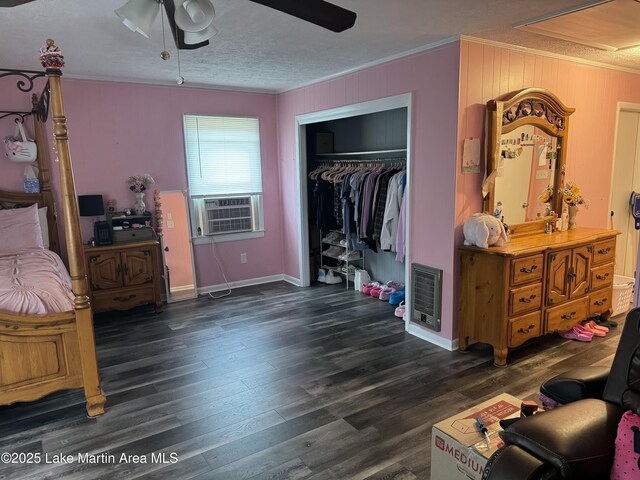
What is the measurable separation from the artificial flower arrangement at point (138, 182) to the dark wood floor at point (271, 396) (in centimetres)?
140

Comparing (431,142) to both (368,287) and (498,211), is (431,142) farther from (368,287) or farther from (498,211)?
(368,287)

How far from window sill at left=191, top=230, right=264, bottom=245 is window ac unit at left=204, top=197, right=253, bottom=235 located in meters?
0.05

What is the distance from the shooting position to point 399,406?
288 cm

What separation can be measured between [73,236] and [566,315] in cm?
376

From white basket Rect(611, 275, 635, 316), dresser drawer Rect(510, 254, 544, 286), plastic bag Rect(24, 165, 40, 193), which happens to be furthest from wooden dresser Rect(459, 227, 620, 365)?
plastic bag Rect(24, 165, 40, 193)

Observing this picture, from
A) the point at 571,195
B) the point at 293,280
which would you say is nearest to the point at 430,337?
the point at 571,195

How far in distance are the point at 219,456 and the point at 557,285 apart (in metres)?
2.86

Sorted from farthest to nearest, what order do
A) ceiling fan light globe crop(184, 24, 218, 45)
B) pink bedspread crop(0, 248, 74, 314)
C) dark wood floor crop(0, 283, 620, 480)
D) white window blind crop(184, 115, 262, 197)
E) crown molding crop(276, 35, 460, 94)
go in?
white window blind crop(184, 115, 262, 197) < crown molding crop(276, 35, 460, 94) < pink bedspread crop(0, 248, 74, 314) < dark wood floor crop(0, 283, 620, 480) < ceiling fan light globe crop(184, 24, 218, 45)

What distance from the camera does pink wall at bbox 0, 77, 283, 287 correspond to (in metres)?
4.60

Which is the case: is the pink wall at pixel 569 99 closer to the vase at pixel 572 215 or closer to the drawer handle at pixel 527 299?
the vase at pixel 572 215

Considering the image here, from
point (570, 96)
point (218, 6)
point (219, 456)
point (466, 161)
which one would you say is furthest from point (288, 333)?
point (570, 96)

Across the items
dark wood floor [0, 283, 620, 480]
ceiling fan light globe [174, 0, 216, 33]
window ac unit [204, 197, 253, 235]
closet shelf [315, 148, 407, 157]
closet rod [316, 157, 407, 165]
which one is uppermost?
ceiling fan light globe [174, 0, 216, 33]

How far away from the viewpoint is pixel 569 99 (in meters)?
4.24

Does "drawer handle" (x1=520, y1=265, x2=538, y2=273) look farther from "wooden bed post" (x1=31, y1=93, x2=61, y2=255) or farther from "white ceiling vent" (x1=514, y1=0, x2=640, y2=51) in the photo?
"wooden bed post" (x1=31, y1=93, x2=61, y2=255)
